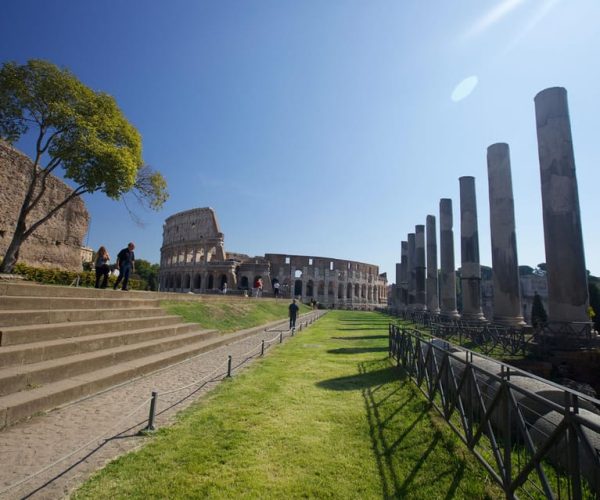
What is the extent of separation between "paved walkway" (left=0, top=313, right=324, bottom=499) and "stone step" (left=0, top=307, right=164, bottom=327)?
6.49 ft

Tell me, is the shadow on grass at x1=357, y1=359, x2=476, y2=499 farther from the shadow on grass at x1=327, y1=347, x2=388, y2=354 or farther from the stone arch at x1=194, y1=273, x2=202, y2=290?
the stone arch at x1=194, y1=273, x2=202, y2=290

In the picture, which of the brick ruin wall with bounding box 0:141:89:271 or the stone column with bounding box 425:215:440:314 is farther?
the stone column with bounding box 425:215:440:314

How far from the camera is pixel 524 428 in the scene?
2.65 metres

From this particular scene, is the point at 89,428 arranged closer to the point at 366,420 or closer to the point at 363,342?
the point at 366,420

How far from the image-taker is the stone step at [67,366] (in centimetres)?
419

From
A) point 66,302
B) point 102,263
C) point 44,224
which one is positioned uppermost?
point 44,224

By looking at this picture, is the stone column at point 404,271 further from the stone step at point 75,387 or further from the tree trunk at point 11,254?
the tree trunk at point 11,254

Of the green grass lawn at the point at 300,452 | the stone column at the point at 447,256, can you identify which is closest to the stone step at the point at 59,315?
the green grass lawn at the point at 300,452

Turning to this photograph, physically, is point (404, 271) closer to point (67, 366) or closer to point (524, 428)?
point (67, 366)

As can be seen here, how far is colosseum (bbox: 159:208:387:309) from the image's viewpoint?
44.5 metres

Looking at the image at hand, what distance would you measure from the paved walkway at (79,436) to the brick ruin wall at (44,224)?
494 inches

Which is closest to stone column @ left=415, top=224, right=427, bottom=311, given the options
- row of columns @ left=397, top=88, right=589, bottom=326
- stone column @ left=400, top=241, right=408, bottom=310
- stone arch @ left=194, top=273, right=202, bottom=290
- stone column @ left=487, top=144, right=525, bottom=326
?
row of columns @ left=397, top=88, right=589, bottom=326

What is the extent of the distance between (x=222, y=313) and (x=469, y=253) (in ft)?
44.8

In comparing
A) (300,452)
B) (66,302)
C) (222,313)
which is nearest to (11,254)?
(66,302)
